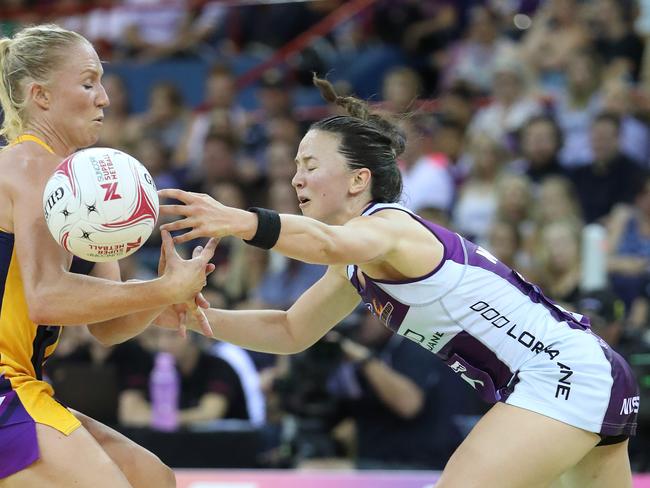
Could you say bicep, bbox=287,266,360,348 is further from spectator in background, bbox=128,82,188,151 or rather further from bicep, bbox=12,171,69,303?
spectator in background, bbox=128,82,188,151

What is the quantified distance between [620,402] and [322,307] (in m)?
1.22

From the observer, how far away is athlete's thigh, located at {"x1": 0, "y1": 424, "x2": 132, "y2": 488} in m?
3.39

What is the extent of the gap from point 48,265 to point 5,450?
0.59 meters

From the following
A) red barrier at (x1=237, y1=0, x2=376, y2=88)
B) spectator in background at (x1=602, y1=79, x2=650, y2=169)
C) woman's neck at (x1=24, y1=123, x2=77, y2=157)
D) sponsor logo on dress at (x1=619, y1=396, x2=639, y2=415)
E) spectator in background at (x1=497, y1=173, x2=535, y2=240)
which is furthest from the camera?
red barrier at (x1=237, y1=0, x2=376, y2=88)

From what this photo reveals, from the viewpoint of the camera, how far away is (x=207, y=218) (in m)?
3.38

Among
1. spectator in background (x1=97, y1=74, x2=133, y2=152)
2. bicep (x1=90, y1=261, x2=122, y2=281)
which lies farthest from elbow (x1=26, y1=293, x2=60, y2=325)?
spectator in background (x1=97, y1=74, x2=133, y2=152)

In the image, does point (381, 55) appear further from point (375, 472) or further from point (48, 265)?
point (48, 265)

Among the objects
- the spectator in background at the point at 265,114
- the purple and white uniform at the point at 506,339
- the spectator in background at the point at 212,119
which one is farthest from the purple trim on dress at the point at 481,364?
the spectator in background at the point at 212,119

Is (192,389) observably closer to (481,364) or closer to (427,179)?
(427,179)

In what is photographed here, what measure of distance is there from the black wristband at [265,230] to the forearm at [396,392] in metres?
3.53

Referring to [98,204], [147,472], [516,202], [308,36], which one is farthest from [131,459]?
[308,36]

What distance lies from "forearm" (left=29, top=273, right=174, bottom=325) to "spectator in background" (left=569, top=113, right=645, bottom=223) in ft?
18.7

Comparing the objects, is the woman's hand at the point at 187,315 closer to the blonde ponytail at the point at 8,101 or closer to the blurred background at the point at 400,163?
the blonde ponytail at the point at 8,101

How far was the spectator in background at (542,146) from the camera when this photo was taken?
28.6 feet
